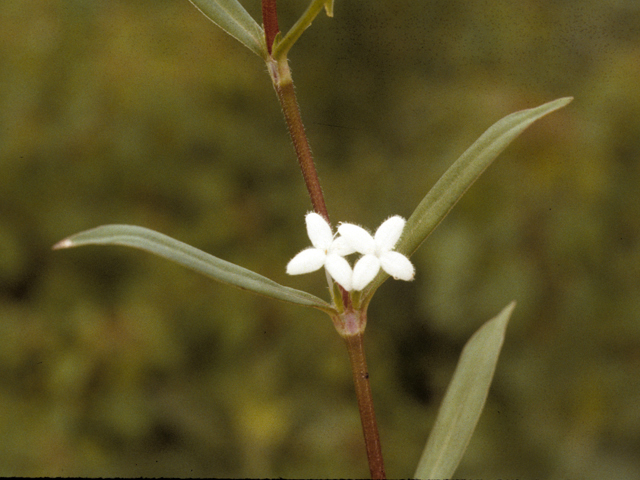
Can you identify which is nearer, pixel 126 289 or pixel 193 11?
pixel 126 289

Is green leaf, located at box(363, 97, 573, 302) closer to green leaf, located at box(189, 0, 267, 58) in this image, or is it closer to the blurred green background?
green leaf, located at box(189, 0, 267, 58)

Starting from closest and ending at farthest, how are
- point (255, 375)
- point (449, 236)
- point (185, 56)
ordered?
point (449, 236) < point (255, 375) < point (185, 56)

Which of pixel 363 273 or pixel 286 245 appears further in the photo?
pixel 286 245

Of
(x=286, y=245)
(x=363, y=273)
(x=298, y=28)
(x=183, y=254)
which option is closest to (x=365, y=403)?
(x=363, y=273)

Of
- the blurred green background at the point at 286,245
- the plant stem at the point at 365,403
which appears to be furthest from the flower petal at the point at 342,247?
the blurred green background at the point at 286,245

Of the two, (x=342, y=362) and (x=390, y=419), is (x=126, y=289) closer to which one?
(x=342, y=362)

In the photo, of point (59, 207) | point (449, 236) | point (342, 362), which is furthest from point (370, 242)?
point (59, 207)

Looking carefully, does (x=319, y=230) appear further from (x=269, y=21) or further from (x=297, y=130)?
(x=269, y=21)
